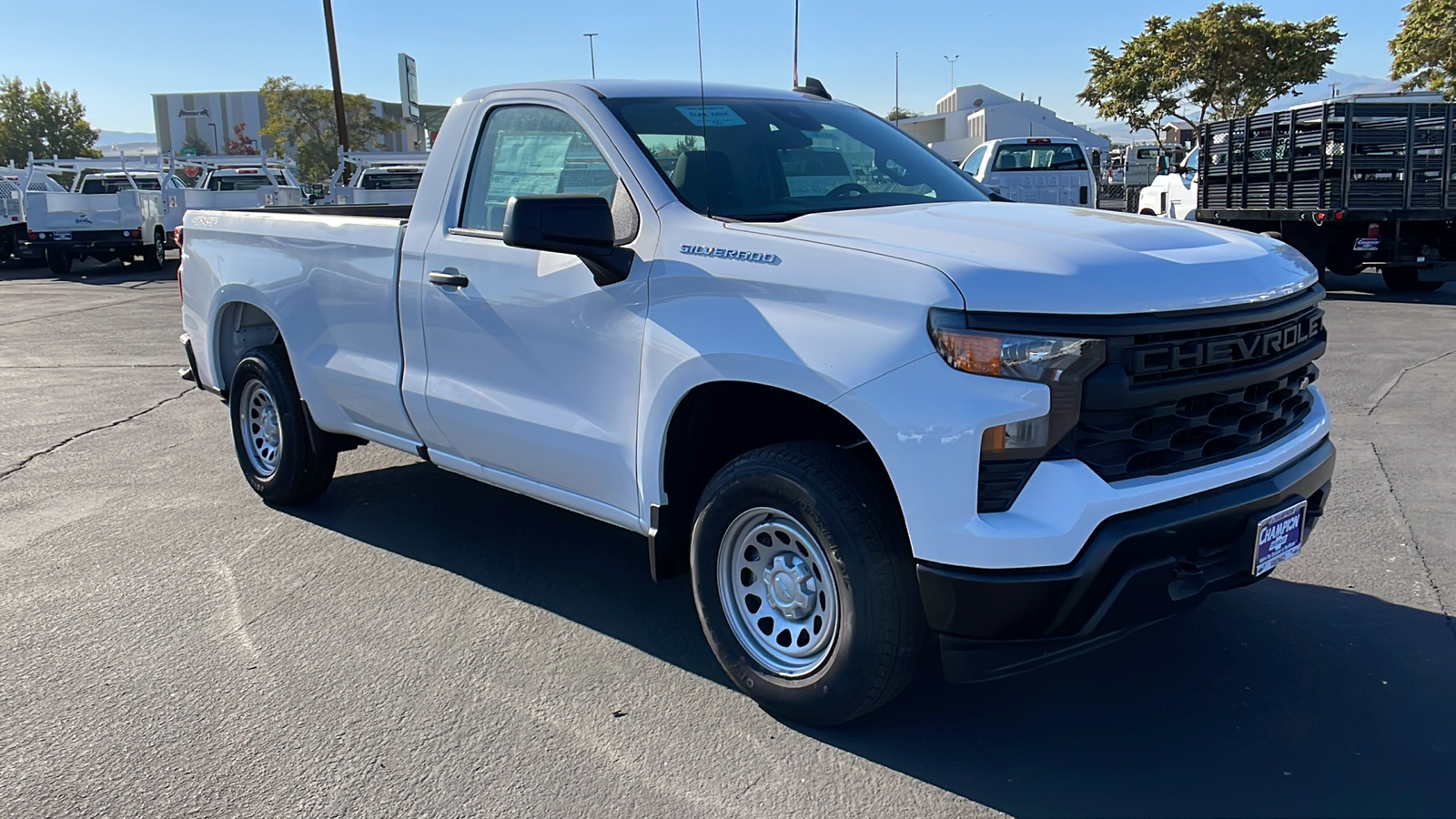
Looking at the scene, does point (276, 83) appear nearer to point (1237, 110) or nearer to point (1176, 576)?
point (1237, 110)

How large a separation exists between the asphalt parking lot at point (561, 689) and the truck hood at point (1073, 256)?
1.29 metres

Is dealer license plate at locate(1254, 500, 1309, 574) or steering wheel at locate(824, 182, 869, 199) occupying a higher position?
steering wheel at locate(824, 182, 869, 199)

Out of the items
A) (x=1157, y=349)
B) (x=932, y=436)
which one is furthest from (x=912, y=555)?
(x=1157, y=349)

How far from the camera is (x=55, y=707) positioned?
12.3ft

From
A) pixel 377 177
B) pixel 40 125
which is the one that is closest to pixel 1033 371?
pixel 377 177

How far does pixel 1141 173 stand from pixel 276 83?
51.4m

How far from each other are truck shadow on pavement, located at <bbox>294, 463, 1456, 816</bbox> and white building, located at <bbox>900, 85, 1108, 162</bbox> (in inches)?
2131

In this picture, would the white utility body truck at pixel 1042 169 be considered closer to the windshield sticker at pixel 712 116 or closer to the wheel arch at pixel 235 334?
the wheel arch at pixel 235 334

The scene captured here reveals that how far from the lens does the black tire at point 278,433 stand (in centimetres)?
557

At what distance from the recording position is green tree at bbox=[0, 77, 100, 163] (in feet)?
241

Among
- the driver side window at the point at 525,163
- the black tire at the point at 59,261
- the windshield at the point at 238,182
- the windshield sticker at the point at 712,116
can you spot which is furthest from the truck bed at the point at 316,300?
the windshield at the point at 238,182

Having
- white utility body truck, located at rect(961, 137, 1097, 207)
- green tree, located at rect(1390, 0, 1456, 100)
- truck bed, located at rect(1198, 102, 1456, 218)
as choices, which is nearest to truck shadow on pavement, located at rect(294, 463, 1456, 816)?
truck bed, located at rect(1198, 102, 1456, 218)

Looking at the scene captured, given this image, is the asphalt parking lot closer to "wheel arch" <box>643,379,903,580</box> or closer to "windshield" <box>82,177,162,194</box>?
"wheel arch" <box>643,379,903,580</box>

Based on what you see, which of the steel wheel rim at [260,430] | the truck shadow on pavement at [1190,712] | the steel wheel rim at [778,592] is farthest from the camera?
the steel wheel rim at [260,430]
